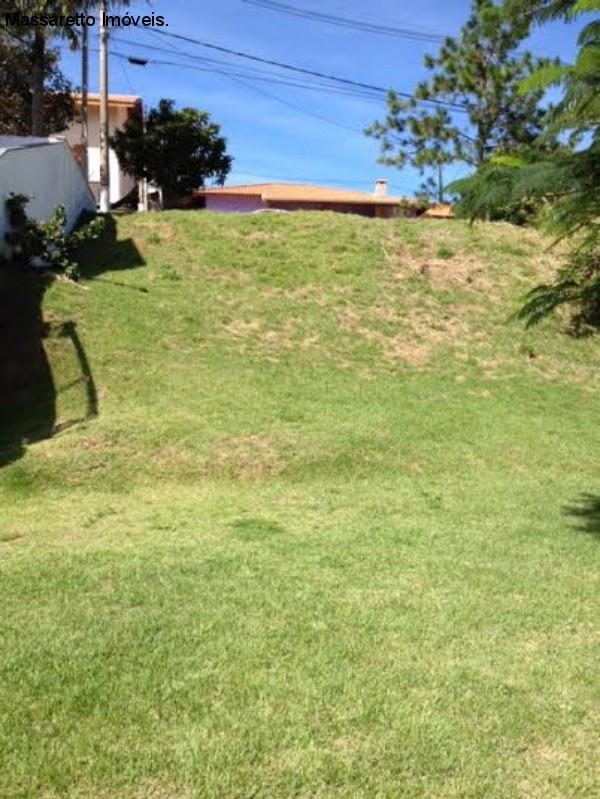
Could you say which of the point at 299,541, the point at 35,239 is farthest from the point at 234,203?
the point at 299,541

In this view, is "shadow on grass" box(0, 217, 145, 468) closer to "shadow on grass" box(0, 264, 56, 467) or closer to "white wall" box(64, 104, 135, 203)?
"shadow on grass" box(0, 264, 56, 467)

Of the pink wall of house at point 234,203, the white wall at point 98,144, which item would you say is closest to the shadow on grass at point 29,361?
the white wall at point 98,144

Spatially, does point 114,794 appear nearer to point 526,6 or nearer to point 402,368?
point 526,6

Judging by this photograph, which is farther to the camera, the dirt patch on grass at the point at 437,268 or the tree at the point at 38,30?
the tree at the point at 38,30

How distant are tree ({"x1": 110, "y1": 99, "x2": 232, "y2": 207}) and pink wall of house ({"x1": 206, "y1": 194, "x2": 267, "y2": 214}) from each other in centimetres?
1751

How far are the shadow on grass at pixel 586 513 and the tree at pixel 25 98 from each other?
22362 mm

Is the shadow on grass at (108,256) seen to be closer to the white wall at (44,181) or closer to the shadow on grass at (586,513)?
the white wall at (44,181)

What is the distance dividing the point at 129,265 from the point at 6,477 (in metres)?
7.66

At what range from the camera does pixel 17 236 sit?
13.4 m

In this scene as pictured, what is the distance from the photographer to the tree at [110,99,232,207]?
82.2ft

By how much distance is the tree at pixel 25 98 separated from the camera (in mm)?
25750

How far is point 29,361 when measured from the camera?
35.9 feet

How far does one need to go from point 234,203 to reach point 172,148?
64.9 ft

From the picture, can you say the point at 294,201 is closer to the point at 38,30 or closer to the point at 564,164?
the point at 38,30
